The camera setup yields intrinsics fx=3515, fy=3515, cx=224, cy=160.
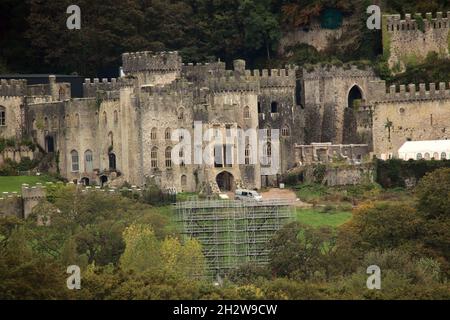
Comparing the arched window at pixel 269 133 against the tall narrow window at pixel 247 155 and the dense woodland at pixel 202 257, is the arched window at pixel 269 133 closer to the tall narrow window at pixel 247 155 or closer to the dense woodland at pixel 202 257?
the tall narrow window at pixel 247 155

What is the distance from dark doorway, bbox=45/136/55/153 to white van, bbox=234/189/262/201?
1093cm

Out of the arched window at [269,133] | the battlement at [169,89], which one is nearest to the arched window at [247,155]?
the arched window at [269,133]

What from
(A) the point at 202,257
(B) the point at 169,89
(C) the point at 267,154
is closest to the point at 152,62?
(B) the point at 169,89

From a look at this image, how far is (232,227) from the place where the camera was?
148m

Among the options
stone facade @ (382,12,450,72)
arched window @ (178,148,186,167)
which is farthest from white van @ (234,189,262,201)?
stone facade @ (382,12,450,72)

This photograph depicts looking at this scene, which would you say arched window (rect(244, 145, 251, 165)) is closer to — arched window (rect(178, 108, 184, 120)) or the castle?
the castle

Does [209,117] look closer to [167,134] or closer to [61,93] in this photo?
[167,134]

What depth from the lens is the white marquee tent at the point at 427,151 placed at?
160 m

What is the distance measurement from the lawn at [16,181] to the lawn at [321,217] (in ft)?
44.0

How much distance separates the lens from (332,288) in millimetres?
134000

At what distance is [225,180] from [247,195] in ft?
14.5

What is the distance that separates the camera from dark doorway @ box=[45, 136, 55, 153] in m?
164
